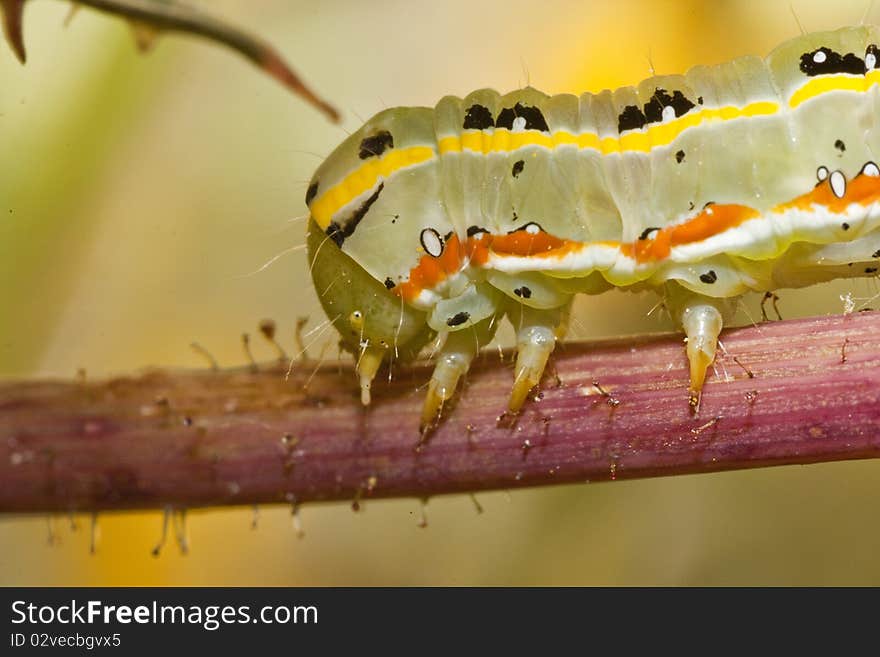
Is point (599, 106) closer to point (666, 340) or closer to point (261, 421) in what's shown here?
point (666, 340)

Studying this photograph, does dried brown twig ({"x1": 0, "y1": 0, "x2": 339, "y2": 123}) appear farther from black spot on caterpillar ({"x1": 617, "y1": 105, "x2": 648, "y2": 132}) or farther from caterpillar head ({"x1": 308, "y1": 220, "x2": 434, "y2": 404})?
black spot on caterpillar ({"x1": 617, "y1": 105, "x2": 648, "y2": 132})

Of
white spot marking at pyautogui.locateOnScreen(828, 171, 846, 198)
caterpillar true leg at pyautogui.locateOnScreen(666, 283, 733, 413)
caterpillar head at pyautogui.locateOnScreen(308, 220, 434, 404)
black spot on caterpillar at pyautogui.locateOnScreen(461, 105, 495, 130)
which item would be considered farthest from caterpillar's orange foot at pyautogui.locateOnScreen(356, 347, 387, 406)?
white spot marking at pyautogui.locateOnScreen(828, 171, 846, 198)

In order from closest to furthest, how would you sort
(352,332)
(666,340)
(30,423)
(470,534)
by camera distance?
(30,423) < (666,340) < (352,332) < (470,534)

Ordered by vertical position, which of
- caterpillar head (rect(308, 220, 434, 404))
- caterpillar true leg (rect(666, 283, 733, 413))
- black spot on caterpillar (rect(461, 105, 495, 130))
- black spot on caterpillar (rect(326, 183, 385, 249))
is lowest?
caterpillar true leg (rect(666, 283, 733, 413))

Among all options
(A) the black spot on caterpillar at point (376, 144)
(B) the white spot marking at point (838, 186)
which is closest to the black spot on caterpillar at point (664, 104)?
(B) the white spot marking at point (838, 186)

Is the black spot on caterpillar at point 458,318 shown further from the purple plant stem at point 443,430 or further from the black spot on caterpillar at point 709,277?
the black spot on caterpillar at point 709,277
